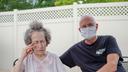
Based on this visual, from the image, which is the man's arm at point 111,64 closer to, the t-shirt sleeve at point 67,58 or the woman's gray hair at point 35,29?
the t-shirt sleeve at point 67,58

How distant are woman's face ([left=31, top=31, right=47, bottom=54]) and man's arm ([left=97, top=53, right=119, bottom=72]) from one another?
24.9 inches

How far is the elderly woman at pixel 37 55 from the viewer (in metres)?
3.82

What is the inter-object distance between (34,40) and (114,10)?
6.52 m

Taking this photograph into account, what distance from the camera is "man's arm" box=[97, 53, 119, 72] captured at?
393cm

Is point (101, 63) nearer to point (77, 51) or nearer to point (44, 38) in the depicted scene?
point (77, 51)

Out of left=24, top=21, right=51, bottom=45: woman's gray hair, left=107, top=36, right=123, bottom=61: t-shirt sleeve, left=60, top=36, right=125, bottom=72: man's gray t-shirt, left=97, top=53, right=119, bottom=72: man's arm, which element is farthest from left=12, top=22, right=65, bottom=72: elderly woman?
left=107, top=36, right=123, bottom=61: t-shirt sleeve

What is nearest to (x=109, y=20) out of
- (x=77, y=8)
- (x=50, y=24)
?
(x=77, y=8)

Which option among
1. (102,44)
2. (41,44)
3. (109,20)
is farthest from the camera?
(109,20)

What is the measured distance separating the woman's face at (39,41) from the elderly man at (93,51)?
0.51 metres

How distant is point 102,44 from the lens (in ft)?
13.5

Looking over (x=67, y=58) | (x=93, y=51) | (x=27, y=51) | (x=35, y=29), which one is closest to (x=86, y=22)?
(x=93, y=51)

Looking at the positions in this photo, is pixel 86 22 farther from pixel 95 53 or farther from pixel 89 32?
pixel 95 53

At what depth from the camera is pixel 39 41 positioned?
383 centimetres

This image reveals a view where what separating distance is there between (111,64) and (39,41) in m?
0.76
